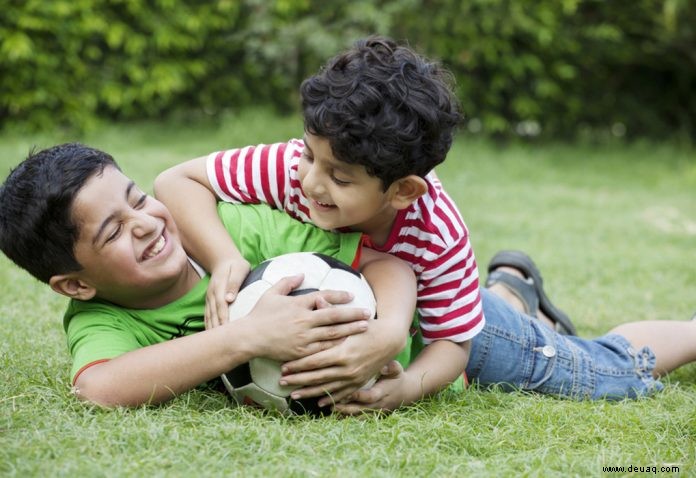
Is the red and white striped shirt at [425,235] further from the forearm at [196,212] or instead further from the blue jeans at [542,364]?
the blue jeans at [542,364]

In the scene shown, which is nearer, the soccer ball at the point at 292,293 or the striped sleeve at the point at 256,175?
the soccer ball at the point at 292,293

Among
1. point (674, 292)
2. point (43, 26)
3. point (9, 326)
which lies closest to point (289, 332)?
point (9, 326)

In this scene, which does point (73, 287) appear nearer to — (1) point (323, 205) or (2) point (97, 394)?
(2) point (97, 394)

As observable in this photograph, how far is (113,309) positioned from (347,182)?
828mm

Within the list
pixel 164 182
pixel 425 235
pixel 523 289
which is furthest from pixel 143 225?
pixel 523 289

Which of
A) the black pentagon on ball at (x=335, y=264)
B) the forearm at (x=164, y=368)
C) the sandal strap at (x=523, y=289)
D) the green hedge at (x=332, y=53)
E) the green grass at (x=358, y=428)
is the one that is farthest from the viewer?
the green hedge at (x=332, y=53)

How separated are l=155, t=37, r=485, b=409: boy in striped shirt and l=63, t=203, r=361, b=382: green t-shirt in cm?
6

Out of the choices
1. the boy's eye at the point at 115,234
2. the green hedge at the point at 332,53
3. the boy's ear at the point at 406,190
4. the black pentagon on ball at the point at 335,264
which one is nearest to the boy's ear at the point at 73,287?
the boy's eye at the point at 115,234

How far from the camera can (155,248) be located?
2.60 metres

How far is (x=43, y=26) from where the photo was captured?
8.61m

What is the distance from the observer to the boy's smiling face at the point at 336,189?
2.51 m

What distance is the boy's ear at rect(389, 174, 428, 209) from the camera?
2.58m

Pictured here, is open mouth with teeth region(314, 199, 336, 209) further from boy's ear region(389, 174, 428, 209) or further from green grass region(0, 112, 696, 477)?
green grass region(0, 112, 696, 477)

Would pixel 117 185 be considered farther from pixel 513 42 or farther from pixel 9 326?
pixel 513 42
